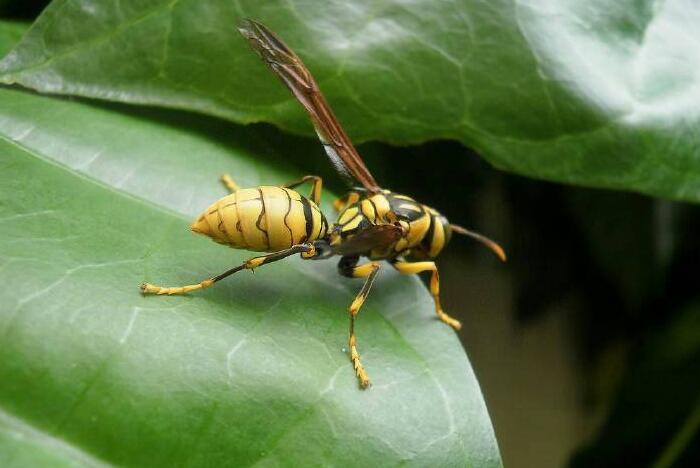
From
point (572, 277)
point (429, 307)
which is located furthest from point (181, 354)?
point (572, 277)

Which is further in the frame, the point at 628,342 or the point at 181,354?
the point at 628,342

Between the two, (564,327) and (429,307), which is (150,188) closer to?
(429,307)

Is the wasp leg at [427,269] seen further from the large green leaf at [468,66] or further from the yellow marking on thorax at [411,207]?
the large green leaf at [468,66]

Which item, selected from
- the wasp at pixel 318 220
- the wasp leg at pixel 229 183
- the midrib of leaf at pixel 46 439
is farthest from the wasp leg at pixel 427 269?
the midrib of leaf at pixel 46 439

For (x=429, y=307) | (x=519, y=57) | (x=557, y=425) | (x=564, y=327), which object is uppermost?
(x=519, y=57)

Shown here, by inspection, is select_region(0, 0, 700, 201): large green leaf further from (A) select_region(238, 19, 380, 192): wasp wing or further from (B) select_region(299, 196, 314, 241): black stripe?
(B) select_region(299, 196, 314, 241): black stripe
